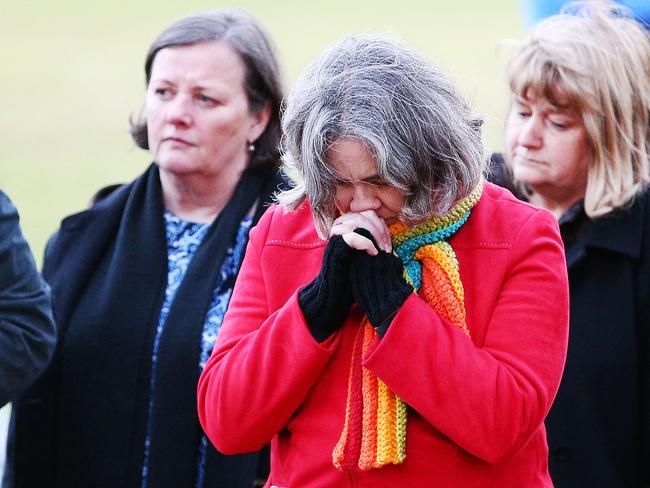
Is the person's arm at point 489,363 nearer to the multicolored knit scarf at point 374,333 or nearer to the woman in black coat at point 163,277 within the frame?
the multicolored knit scarf at point 374,333

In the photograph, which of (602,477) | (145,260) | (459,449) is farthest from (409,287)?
(145,260)

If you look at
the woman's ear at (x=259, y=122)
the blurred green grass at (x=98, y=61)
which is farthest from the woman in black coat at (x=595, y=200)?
the blurred green grass at (x=98, y=61)

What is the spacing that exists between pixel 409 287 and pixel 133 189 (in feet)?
5.57

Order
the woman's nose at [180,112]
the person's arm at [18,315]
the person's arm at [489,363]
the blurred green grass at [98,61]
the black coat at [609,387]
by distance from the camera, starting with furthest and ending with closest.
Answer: the blurred green grass at [98,61] < the woman's nose at [180,112] < the black coat at [609,387] < the person's arm at [18,315] < the person's arm at [489,363]

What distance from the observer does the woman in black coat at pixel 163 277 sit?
3467 mm

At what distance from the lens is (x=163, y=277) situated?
11.9ft

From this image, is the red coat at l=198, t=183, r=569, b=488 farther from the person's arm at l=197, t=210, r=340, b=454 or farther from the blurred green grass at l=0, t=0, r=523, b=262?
the blurred green grass at l=0, t=0, r=523, b=262

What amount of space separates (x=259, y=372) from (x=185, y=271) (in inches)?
49.2

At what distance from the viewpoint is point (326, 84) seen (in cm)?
233

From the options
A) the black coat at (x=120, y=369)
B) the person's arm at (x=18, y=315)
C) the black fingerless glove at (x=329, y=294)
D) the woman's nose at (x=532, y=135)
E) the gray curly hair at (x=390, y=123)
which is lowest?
the black coat at (x=120, y=369)

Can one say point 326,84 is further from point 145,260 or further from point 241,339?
point 145,260

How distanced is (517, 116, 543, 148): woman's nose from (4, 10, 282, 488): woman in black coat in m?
0.77

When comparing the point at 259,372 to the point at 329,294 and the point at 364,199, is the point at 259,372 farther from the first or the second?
the point at 364,199

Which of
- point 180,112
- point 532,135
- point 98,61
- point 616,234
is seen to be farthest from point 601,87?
point 98,61
